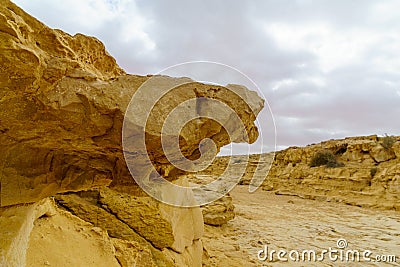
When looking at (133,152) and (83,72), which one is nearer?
(83,72)

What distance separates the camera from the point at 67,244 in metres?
2.55

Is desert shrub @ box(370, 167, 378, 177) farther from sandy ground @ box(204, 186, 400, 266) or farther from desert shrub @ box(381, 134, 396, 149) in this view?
sandy ground @ box(204, 186, 400, 266)

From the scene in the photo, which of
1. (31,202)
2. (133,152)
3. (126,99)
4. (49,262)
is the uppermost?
(126,99)

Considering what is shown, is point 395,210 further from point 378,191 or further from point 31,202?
point 31,202

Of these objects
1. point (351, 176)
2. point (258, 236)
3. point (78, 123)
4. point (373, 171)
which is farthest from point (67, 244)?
point (373, 171)

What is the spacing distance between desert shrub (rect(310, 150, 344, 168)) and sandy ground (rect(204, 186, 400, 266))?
5.60 m

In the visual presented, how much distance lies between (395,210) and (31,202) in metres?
12.6

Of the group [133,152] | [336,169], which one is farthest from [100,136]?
[336,169]

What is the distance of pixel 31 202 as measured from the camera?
2178mm

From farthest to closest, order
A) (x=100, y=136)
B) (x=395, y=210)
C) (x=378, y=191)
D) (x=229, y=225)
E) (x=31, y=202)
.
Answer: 1. (x=378, y=191)
2. (x=395, y=210)
3. (x=229, y=225)
4. (x=31, y=202)
5. (x=100, y=136)

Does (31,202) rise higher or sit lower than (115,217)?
higher

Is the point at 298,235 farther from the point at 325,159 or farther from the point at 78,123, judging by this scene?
the point at 325,159

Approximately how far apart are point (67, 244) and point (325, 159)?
16.3m

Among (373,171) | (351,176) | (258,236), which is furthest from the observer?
(351,176)
